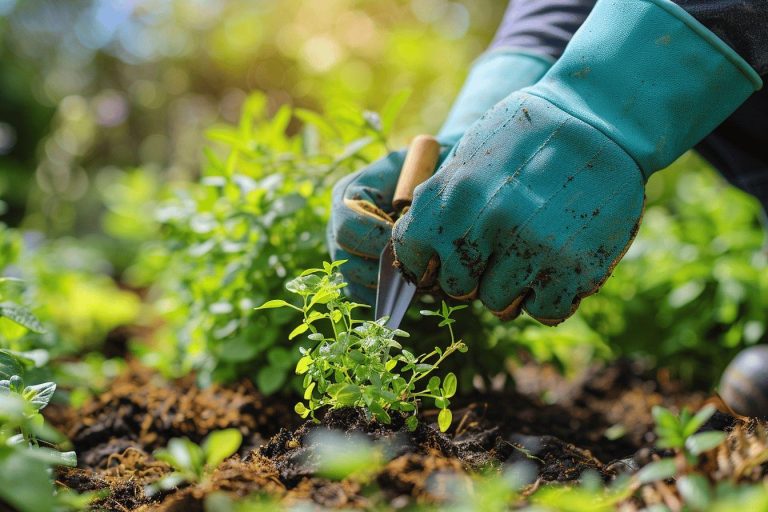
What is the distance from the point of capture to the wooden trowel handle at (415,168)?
1605 millimetres

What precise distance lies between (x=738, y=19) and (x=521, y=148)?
1.82 ft

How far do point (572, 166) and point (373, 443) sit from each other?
2.30 feet

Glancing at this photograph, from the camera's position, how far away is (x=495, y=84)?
1.91 meters

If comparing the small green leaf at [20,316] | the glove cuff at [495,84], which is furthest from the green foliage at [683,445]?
the small green leaf at [20,316]

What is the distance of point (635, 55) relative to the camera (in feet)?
4.85

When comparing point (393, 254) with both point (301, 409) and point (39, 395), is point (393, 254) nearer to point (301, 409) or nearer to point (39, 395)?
point (301, 409)

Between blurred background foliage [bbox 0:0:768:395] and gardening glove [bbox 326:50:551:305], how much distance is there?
5.8 inches

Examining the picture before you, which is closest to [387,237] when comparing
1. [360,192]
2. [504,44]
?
[360,192]

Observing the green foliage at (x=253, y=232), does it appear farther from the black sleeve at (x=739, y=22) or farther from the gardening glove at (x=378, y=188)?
the black sleeve at (x=739, y=22)

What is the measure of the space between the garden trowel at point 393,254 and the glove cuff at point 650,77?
301 mm

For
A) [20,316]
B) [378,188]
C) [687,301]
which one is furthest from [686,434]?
[687,301]

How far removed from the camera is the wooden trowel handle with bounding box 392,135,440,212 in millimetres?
1605

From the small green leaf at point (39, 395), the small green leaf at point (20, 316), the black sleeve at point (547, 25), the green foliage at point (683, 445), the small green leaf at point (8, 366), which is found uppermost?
the black sleeve at point (547, 25)

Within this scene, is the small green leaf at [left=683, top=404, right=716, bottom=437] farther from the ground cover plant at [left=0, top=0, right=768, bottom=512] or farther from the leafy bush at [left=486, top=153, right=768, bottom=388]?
the leafy bush at [left=486, top=153, right=768, bottom=388]
